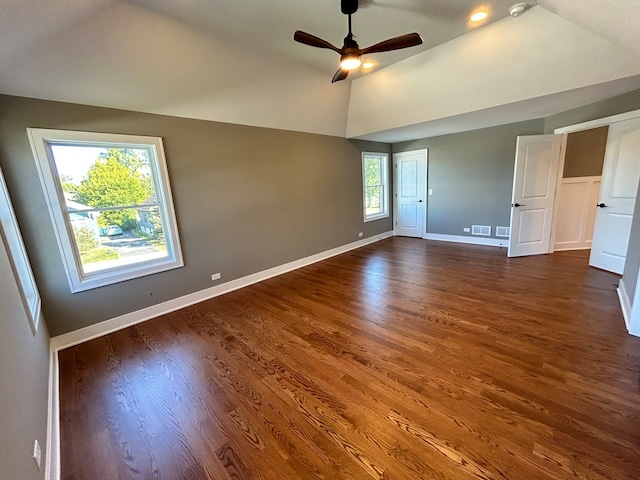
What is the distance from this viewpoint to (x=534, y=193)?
4496mm

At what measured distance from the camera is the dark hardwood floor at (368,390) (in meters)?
1.42

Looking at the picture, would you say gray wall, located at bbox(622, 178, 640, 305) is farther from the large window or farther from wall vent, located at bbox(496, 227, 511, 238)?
the large window

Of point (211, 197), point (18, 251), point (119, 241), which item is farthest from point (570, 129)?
point (18, 251)

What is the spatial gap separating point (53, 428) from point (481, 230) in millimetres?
6605

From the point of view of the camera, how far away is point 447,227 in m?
6.06

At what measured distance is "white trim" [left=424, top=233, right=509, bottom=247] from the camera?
17.6 feet

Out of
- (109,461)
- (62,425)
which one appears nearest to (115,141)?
(62,425)

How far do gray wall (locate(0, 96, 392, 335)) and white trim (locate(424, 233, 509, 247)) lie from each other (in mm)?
2032

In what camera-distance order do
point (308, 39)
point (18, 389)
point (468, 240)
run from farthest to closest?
point (468, 240)
point (308, 39)
point (18, 389)

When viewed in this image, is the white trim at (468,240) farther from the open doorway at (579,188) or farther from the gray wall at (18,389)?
the gray wall at (18,389)

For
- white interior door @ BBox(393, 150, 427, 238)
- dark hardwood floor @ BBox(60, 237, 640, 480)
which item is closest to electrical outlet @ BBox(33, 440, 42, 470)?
dark hardwood floor @ BBox(60, 237, 640, 480)

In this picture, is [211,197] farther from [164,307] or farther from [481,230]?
[481,230]

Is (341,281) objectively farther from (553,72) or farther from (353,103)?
(553,72)

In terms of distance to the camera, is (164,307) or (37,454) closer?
(37,454)
